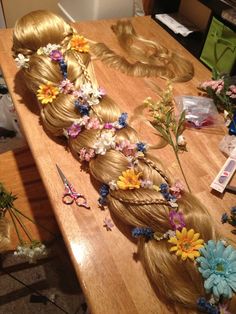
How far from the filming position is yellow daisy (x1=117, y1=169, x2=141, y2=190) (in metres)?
0.66

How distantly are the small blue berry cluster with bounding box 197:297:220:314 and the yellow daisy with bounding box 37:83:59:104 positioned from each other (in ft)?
1.97

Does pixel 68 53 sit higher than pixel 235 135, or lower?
higher

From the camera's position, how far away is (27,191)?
0.98 meters

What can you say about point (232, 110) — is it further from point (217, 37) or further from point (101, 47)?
point (101, 47)

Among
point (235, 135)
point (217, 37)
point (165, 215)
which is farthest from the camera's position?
point (217, 37)

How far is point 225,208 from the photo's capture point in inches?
28.4

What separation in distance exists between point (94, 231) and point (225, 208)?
1.04ft

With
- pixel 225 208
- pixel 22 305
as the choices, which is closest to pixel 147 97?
pixel 225 208

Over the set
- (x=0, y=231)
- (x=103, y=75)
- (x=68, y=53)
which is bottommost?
(x=0, y=231)

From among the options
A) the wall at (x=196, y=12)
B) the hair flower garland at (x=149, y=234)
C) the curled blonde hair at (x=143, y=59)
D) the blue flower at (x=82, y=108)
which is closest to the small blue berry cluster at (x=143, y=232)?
the hair flower garland at (x=149, y=234)

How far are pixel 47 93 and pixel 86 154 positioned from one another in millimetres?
226

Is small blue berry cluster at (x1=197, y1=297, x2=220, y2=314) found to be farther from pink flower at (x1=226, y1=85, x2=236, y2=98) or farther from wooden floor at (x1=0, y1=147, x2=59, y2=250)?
pink flower at (x1=226, y1=85, x2=236, y2=98)

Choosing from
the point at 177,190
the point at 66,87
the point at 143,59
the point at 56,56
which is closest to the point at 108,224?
the point at 177,190

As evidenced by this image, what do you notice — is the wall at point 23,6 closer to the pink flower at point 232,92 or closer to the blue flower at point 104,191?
the pink flower at point 232,92
